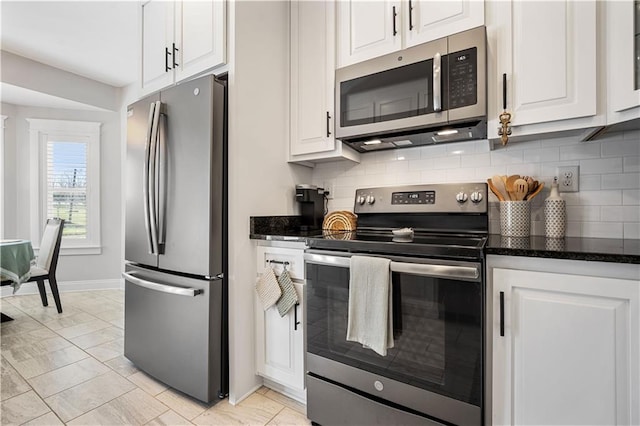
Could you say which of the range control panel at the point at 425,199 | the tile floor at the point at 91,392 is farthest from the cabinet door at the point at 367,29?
the tile floor at the point at 91,392

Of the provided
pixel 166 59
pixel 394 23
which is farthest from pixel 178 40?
pixel 394 23

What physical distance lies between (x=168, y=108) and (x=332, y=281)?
1.35 m

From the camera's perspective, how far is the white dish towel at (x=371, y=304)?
3.99 feet

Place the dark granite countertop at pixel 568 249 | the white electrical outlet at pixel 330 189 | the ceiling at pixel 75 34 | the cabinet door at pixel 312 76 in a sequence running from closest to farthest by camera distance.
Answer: the dark granite countertop at pixel 568 249, the cabinet door at pixel 312 76, the white electrical outlet at pixel 330 189, the ceiling at pixel 75 34

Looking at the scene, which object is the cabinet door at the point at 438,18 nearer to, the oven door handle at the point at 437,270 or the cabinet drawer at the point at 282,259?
the oven door handle at the point at 437,270

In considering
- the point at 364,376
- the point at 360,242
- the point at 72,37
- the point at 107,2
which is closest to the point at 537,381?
the point at 364,376

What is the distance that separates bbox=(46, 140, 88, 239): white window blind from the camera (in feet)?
13.0

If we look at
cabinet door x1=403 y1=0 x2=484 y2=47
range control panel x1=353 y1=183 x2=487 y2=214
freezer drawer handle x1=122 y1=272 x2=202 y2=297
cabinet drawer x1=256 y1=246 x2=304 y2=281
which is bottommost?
freezer drawer handle x1=122 y1=272 x2=202 y2=297

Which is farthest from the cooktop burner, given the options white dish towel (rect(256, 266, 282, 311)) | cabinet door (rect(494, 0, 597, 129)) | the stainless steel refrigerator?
the stainless steel refrigerator

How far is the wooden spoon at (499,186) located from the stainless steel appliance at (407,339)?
0.10 metres

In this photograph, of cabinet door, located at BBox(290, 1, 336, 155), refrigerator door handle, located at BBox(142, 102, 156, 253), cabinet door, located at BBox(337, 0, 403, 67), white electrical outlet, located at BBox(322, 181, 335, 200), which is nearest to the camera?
cabinet door, located at BBox(337, 0, 403, 67)

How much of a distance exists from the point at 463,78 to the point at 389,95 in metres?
0.37

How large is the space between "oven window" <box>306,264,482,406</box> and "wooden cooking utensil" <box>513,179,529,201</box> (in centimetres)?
70

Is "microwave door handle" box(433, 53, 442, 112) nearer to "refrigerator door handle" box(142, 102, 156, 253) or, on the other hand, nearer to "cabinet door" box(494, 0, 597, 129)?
"cabinet door" box(494, 0, 597, 129)
